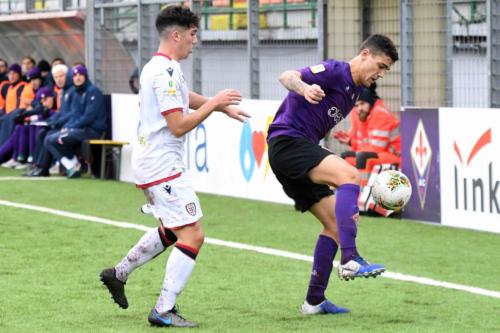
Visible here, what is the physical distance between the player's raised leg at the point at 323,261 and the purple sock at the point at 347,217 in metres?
0.46

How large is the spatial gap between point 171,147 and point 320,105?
1018 millimetres

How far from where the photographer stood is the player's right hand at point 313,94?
7473 millimetres

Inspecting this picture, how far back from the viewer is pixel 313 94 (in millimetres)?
7473

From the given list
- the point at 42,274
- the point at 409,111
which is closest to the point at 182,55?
the point at 42,274

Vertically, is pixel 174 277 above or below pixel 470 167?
below

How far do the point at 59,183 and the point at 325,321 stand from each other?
10.7 meters

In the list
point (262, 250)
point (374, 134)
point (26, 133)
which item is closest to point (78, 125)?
point (26, 133)

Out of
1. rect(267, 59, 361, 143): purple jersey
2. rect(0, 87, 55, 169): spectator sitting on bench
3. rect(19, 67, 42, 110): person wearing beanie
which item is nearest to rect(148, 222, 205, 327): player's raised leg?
rect(267, 59, 361, 143): purple jersey

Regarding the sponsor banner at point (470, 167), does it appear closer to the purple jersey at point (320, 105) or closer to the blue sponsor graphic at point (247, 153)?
the blue sponsor graphic at point (247, 153)

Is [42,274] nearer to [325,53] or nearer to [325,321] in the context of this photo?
[325,321]

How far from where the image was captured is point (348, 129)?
52.2 feet

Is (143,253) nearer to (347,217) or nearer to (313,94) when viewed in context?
(347,217)

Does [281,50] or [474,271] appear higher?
[281,50]

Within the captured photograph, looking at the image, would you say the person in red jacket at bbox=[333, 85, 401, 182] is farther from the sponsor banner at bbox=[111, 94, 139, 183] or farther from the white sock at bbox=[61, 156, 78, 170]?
the white sock at bbox=[61, 156, 78, 170]
